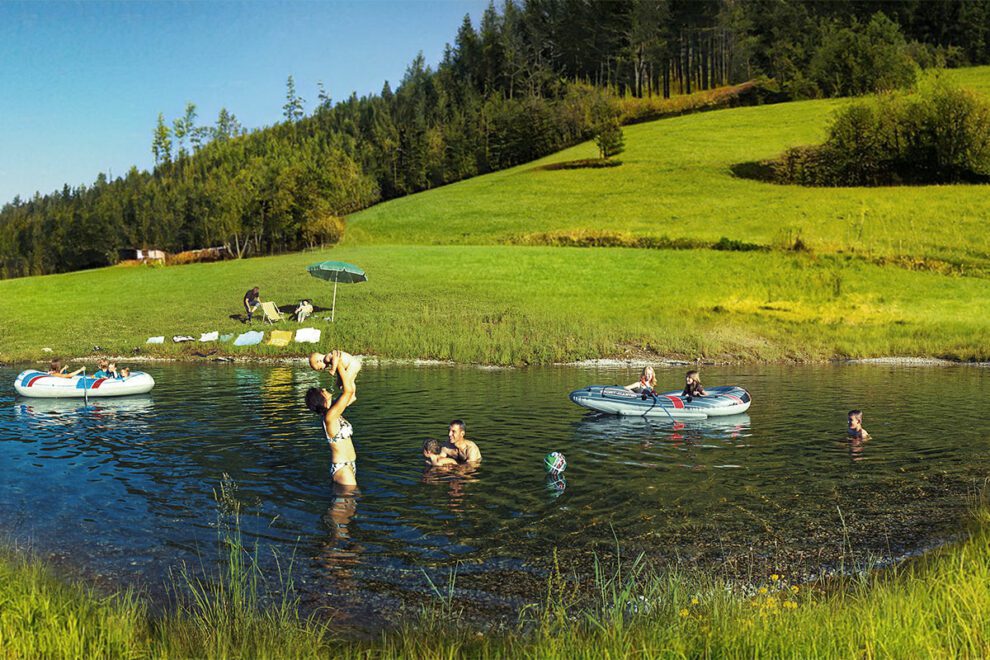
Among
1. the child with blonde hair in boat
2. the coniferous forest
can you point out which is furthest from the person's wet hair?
the coniferous forest

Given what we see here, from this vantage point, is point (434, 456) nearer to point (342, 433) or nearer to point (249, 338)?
point (342, 433)

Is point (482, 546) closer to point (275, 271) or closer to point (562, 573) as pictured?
point (562, 573)

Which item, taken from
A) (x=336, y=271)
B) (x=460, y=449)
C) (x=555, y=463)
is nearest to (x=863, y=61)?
(x=336, y=271)

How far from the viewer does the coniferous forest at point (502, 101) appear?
A: 10731 cm

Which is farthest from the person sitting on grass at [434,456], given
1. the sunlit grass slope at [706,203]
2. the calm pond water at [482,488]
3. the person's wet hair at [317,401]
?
the sunlit grass slope at [706,203]

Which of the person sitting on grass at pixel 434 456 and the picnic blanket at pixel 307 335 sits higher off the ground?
the picnic blanket at pixel 307 335

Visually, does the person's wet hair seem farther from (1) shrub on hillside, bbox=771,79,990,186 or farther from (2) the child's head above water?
(1) shrub on hillside, bbox=771,79,990,186

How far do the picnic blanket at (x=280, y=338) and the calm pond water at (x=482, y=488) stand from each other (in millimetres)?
13241

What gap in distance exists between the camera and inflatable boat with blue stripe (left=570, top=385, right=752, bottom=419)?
22328 millimetres

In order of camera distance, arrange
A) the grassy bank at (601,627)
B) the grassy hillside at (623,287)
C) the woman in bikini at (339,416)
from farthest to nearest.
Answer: the grassy hillside at (623,287) < the woman in bikini at (339,416) < the grassy bank at (601,627)

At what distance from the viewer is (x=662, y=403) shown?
22.3 meters

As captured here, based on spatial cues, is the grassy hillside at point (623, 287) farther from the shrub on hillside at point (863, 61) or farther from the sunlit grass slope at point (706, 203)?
the shrub on hillside at point (863, 61)

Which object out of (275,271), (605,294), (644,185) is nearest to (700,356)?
(605,294)

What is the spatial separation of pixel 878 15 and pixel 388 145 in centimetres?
8327
